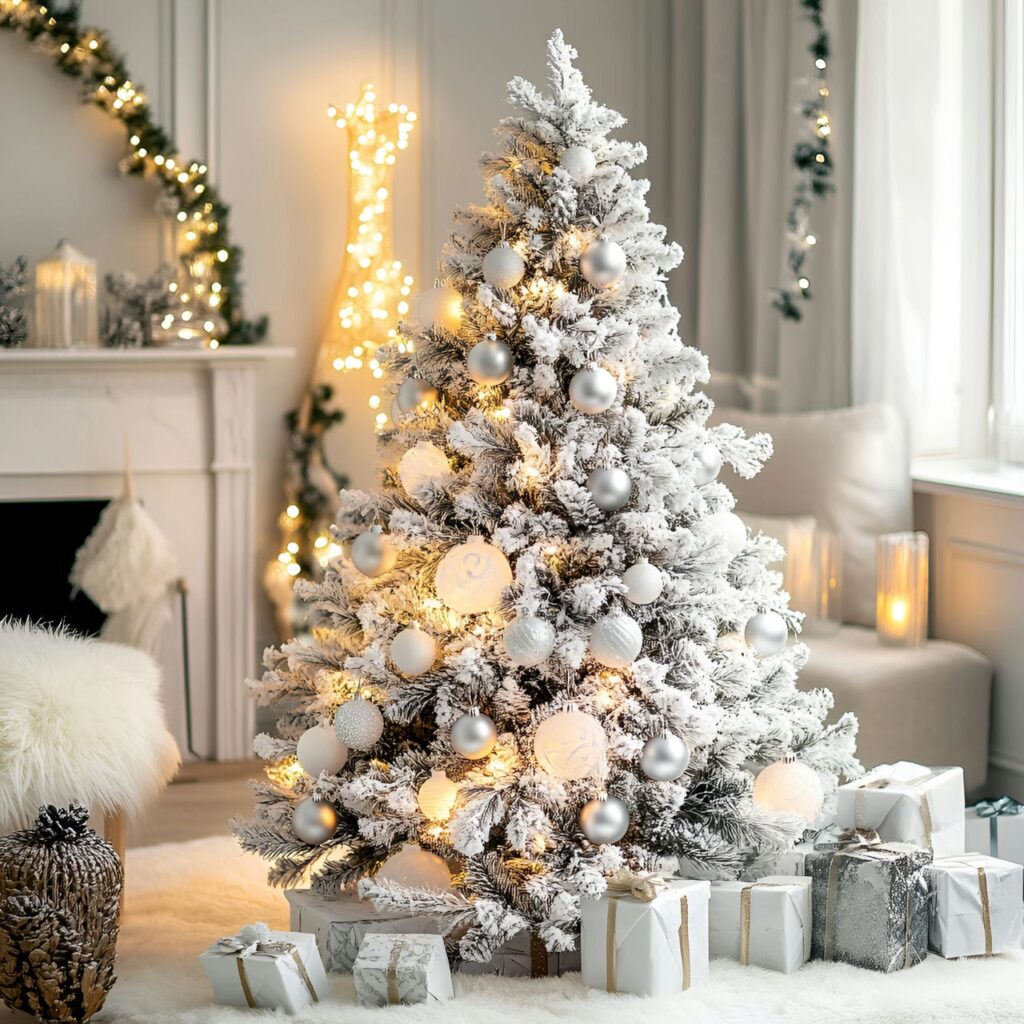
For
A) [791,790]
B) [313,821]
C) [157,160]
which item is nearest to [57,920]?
[313,821]

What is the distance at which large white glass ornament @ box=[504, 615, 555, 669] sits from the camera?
7.48ft

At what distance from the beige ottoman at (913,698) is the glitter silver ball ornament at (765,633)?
793mm

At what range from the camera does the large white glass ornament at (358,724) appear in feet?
7.84

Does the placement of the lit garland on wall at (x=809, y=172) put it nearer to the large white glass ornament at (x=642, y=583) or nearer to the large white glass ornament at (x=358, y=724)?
the large white glass ornament at (x=642, y=583)

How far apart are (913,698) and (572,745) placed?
1.29 m

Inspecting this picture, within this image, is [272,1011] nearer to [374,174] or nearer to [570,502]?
[570,502]

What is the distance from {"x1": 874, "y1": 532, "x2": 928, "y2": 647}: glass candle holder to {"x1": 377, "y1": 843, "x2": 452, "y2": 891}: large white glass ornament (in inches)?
57.9

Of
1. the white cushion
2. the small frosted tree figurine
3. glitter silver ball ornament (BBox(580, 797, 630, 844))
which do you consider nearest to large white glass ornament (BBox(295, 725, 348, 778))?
the small frosted tree figurine

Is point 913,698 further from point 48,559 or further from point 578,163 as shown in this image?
point 48,559

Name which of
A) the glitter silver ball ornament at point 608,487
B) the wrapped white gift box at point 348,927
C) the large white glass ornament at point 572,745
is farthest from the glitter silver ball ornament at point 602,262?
the wrapped white gift box at point 348,927

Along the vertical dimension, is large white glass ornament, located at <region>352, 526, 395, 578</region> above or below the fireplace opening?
above

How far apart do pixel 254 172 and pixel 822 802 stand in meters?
2.67

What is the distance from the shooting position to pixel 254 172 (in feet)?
14.0

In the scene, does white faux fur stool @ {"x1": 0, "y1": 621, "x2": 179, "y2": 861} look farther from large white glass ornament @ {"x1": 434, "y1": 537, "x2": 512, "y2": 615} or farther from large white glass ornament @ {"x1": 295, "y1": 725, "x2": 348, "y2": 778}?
large white glass ornament @ {"x1": 434, "y1": 537, "x2": 512, "y2": 615}
